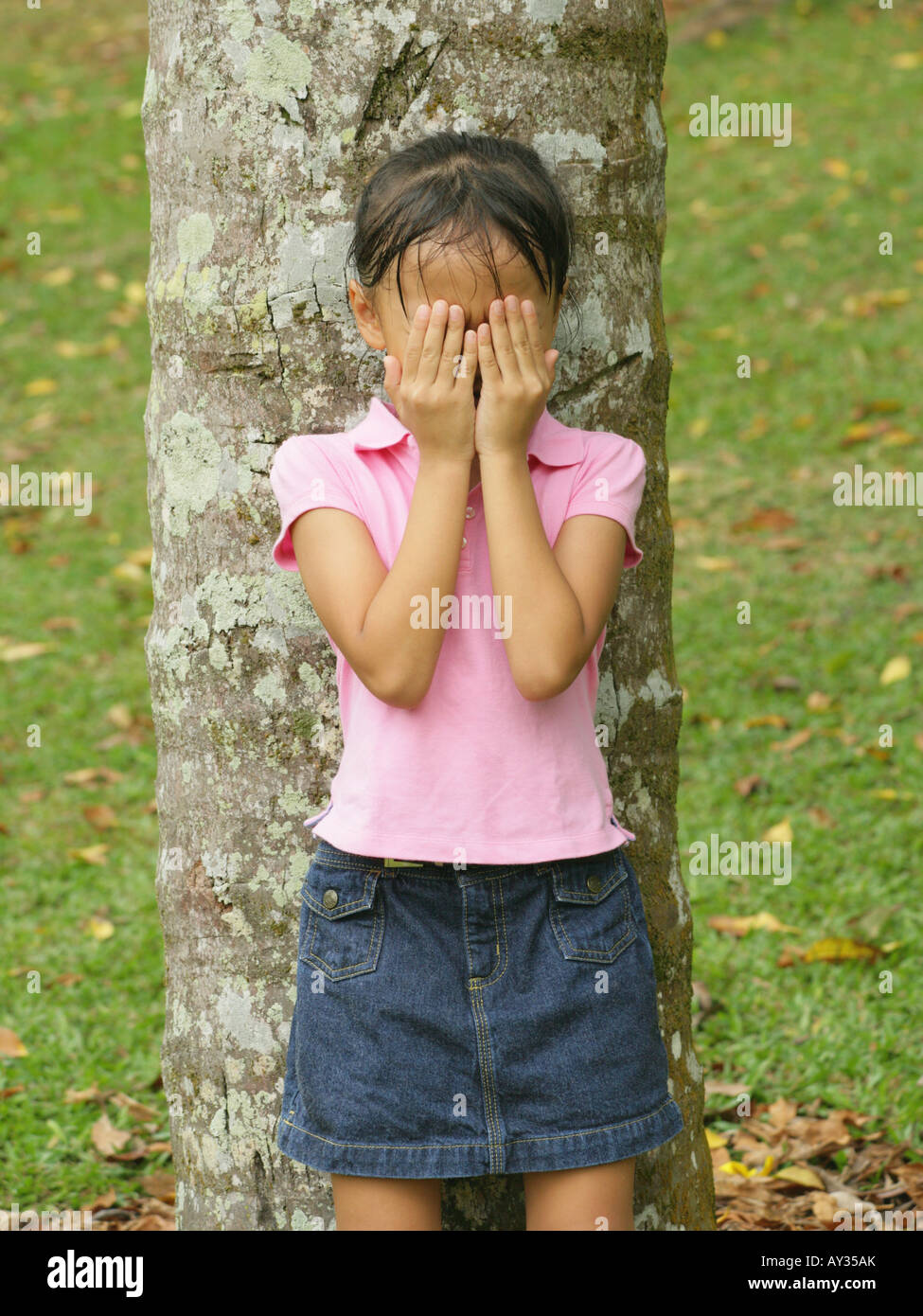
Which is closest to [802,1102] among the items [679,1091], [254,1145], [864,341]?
[679,1091]

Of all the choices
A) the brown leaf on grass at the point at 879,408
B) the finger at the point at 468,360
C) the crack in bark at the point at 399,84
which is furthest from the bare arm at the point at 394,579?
the brown leaf on grass at the point at 879,408

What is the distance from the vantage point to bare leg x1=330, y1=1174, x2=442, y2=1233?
6.29ft

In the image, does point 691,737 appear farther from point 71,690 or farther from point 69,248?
point 69,248

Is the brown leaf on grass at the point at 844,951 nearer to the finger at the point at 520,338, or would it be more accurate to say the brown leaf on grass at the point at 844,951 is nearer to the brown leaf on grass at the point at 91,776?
the finger at the point at 520,338

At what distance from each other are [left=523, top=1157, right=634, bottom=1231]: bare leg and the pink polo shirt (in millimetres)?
452

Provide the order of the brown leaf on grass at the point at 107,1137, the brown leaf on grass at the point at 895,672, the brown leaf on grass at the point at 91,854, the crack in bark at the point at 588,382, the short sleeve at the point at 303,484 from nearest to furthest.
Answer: the short sleeve at the point at 303,484 < the crack in bark at the point at 588,382 < the brown leaf on grass at the point at 107,1137 < the brown leaf on grass at the point at 91,854 < the brown leaf on grass at the point at 895,672

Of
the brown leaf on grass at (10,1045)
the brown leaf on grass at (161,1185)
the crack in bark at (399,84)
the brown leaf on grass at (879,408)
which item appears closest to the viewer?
the crack in bark at (399,84)

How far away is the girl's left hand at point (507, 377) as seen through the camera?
1812mm

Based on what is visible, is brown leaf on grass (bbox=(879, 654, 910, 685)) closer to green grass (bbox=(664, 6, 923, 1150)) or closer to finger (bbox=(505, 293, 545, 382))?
green grass (bbox=(664, 6, 923, 1150))

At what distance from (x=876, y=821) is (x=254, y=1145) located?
255cm

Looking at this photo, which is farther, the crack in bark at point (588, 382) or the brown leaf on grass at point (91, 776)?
the brown leaf on grass at point (91, 776)

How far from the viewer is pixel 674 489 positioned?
6.65m

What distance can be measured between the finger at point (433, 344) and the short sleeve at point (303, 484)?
0.20 metres

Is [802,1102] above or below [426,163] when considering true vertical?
below
